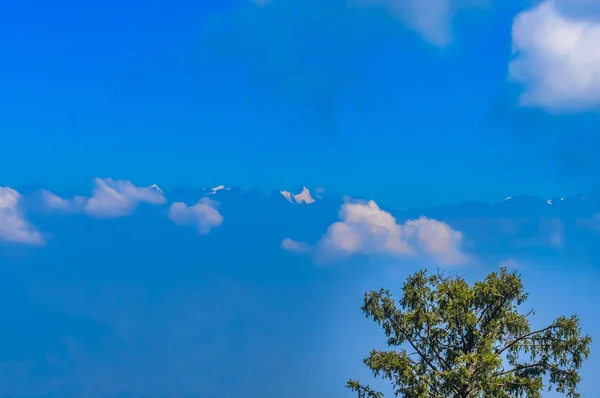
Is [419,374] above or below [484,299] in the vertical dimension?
below

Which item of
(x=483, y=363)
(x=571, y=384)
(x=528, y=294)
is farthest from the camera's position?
(x=528, y=294)

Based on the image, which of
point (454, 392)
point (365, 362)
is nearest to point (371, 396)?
point (365, 362)

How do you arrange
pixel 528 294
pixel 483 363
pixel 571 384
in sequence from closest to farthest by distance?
pixel 483 363
pixel 571 384
pixel 528 294

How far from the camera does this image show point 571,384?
20938 millimetres

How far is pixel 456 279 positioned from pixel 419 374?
170 inches

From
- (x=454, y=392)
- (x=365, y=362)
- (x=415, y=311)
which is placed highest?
(x=415, y=311)

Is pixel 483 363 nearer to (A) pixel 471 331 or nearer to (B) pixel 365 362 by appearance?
(A) pixel 471 331

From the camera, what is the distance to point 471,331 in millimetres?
22094

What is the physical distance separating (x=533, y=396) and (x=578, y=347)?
2.48 m

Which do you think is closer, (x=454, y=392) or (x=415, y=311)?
(x=454, y=392)

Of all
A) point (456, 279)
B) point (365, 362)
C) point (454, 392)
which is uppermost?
point (456, 279)

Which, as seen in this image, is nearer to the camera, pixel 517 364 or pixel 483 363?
pixel 483 363

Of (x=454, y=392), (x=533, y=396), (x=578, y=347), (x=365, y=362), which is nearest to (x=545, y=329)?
(x=578, y=347)

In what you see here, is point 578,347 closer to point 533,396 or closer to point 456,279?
point 533,396
